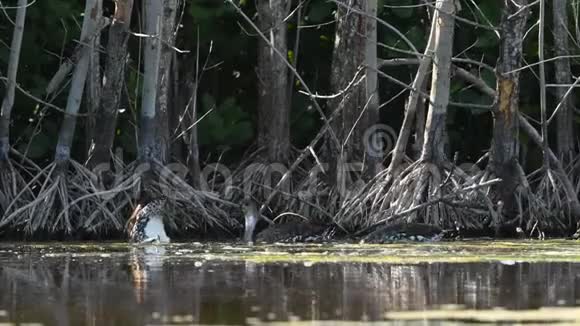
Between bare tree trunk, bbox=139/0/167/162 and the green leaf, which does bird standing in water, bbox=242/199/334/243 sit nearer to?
bare tree trunk, bbox=139/0/167/162

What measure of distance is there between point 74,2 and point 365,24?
3.50 metres

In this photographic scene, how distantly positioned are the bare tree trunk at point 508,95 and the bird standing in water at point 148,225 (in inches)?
148

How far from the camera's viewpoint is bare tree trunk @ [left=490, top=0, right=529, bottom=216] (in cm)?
1678

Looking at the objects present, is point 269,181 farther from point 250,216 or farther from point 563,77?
point 563,77

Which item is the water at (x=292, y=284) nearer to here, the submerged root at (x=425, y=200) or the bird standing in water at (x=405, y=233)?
the bird standing in water at (x=405, y=233)

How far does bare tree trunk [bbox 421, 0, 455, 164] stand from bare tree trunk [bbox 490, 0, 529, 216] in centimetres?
66

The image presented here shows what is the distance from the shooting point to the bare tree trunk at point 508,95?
55.1ft

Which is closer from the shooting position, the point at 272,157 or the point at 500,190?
→ the point at 500,190

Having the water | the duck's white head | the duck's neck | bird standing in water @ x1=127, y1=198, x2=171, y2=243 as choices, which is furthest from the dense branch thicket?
the water

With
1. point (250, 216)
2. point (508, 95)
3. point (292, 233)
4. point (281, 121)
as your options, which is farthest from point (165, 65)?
point (508, 95)

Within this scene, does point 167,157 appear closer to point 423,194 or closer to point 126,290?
point 423,194

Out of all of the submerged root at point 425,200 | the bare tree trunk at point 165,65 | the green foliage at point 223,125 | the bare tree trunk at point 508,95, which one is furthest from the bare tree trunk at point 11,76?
the bare tree trunk at point 508,95

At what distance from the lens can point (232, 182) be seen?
1775cm

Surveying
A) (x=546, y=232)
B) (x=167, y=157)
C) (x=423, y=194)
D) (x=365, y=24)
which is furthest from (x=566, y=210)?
(x=167, y=157)
